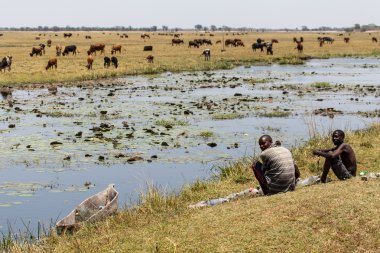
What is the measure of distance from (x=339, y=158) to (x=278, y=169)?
156 cm

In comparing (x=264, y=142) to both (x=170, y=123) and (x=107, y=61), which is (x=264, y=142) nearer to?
(x=170, y=123)

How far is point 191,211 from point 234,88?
25427 millimetres

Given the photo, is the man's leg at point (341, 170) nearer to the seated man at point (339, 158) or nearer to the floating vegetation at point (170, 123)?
the seated man at point (339, 158)

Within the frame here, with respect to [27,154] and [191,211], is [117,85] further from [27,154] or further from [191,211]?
[191,211]

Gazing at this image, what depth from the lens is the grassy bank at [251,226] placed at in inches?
307

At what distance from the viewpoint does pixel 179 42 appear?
239 feet

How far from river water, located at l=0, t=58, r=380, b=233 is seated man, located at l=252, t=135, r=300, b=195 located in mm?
2881

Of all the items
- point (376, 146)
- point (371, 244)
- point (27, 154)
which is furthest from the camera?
point (27, 154)

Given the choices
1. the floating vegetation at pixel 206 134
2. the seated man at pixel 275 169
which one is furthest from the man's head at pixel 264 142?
the floating vegetation at pixel 206 134

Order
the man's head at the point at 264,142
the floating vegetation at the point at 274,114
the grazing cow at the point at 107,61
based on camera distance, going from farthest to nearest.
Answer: the grazing cow at the point at 107,61 → the floating vegetation at the point at 274,114 → the man's head at the point at 264,142

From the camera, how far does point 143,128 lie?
71.1 feet

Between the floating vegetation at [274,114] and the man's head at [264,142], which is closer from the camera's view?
the man's head at [264,142]

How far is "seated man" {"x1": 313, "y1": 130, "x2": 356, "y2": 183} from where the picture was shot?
35.8ft

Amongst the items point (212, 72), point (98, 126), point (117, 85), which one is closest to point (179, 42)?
point (212, 72)
